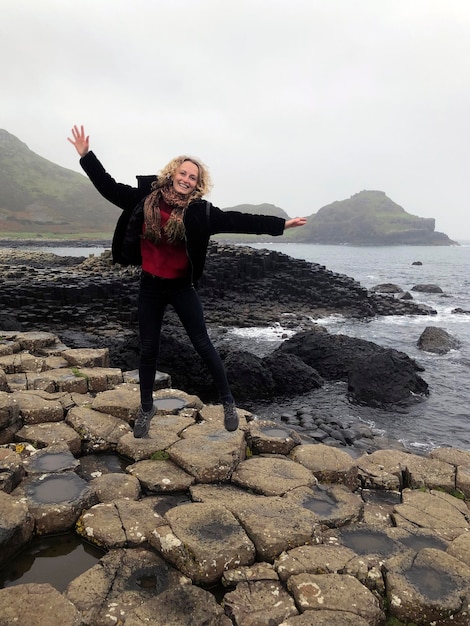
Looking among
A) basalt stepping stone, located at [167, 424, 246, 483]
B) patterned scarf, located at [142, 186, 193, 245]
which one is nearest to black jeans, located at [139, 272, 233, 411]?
patterned scarf, located at [142, 186, 193, 245]

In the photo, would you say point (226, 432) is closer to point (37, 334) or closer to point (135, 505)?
point (135, 505)

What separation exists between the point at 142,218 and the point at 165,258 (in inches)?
16.5

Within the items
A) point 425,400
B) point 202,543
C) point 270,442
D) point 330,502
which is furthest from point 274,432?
point 425,400

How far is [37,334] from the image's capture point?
31.0 ft

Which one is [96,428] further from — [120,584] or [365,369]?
[365,369]

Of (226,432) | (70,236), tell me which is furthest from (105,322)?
(70,236)

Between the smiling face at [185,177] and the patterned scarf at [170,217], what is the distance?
0.18ft

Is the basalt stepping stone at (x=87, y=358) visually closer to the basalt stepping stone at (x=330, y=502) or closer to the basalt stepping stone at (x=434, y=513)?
the basalt stepping stone at (x=330, y=502)

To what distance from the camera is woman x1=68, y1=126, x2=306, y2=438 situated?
12.8 feet

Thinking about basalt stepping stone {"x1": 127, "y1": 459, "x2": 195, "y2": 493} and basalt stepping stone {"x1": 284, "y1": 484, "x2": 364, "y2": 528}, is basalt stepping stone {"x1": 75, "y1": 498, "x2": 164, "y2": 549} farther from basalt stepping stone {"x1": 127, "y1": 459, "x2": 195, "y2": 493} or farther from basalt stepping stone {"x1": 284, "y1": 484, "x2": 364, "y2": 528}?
basalt stepping stone {"x1": 284, "y1": 484, "x2": 364, "y2": 528}

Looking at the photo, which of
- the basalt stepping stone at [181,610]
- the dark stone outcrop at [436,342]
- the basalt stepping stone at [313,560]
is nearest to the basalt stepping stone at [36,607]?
the basalt stepping stone at [181,610]

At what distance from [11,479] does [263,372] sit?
363 inches

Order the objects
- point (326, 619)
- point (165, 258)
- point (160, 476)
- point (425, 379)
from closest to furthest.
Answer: point (326, 619) → point (165, 258) → point (160, 476) → point (425, 379)

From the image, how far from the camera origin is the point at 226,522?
3535 millimetres
